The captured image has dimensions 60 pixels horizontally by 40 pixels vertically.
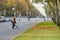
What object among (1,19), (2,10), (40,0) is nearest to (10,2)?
A: (2,10)

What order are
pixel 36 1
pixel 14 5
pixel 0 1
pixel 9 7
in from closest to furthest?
pixel 36 1 → pixel 0 1 → pixel 9 7 → pixel 14 5

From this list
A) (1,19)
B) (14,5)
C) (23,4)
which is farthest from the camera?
(23,4)

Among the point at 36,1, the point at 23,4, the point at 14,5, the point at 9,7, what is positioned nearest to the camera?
the point at 36,1

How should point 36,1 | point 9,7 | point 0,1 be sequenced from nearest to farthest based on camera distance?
1. point 36,1
2. point 0,1
3. point 9,7

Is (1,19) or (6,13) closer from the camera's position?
(1,19)

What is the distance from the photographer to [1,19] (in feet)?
266

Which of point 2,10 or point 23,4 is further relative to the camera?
point 23,4

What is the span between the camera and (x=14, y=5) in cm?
11812

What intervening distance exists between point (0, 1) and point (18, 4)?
2765cm

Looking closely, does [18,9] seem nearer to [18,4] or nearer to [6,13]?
[18,4]

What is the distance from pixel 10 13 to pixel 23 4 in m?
21.6

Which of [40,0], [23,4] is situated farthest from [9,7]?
[40,0]

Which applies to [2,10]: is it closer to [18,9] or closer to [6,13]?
[6,13]

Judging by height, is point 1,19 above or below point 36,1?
below
